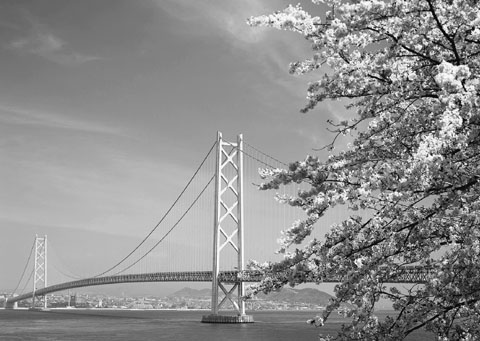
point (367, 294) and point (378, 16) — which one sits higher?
point (378, 16)

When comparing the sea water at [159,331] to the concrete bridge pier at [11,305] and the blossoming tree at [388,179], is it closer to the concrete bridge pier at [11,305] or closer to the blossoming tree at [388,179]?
the blossoming tree at [388,179]

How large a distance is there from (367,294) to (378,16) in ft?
8.52

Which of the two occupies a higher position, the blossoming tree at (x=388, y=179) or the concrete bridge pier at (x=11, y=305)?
the blossoming tree at (x=388, y=179)

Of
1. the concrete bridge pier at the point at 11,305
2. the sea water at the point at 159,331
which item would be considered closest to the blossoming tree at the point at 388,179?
the sea water at the point at 159,331

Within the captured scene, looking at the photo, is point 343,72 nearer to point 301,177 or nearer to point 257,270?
point 301,177

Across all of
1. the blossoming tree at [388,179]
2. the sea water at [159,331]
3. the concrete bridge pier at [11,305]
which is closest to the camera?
the blossoming tree at [388,179]

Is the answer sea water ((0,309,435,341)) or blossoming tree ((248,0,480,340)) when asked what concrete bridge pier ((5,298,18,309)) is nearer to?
sea water ((0,309,435,341))

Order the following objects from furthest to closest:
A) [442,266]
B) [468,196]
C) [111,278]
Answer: [111,278] < [442,266] < [468,196]

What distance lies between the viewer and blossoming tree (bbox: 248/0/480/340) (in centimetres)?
474

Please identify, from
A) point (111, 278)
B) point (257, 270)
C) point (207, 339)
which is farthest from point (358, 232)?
point (111, 278)

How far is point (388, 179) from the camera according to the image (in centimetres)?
423

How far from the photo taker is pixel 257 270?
246 inches

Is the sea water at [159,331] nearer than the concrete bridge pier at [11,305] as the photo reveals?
Yes

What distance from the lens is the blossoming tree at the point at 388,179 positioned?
4742 mm
